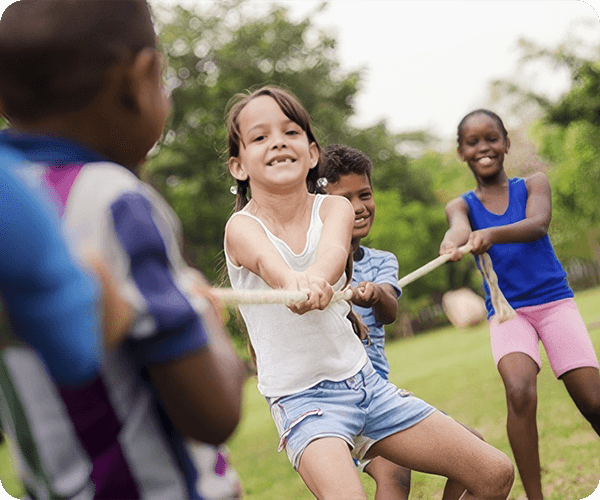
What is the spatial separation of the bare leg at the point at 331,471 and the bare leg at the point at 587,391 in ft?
5.55

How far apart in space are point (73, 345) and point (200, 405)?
235 mm

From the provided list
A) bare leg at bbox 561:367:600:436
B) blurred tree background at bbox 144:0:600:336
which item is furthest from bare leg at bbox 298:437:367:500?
blurred tree background at bbox 144:0:600:336

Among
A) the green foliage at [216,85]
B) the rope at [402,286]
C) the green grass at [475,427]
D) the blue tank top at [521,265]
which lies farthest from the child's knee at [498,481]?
the green foliage at [216,85]

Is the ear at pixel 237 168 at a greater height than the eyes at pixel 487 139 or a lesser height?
greater

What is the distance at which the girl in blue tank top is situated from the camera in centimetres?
335

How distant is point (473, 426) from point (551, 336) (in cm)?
288

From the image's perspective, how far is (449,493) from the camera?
296 cm

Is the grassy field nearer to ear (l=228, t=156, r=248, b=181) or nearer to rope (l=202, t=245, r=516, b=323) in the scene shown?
rope (l=202, t=245, r=516, b=323)

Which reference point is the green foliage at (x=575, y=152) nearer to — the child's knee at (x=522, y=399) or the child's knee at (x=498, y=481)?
the child's knee at (x=522, y=399)

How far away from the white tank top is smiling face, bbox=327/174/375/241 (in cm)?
81

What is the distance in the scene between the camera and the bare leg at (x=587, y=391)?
3.42 m

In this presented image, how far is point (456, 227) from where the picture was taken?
147 inches

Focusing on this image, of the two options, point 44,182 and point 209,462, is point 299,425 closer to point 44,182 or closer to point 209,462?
point 209,462

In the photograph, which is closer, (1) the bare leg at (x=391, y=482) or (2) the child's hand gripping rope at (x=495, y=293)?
(1) the bare leg at (x=391, y=482)
